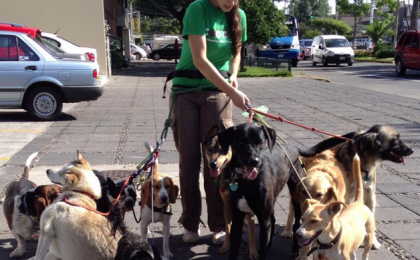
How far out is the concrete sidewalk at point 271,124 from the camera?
4559 mm

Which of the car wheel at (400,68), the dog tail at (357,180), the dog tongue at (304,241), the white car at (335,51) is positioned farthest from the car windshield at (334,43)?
the dog tongue at (304,241)

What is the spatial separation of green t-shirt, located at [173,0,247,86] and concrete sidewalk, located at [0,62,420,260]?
63.8 inches

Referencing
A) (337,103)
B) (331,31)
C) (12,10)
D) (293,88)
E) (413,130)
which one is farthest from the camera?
(331,31)

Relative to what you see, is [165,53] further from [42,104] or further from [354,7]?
[42,104]

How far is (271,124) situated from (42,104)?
5160 mm

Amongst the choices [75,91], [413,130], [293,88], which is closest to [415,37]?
[293,88]

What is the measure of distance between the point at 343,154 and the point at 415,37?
21.2 meters

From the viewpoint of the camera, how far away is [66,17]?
21203mm

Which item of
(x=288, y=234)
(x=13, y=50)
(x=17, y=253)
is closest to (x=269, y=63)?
(x=13, y=50)

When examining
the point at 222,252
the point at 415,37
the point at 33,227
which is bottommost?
the point at 222,252

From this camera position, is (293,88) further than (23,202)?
Yes

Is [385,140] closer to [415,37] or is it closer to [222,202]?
[222,202]

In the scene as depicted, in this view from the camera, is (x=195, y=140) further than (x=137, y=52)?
No

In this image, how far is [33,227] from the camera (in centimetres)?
422
